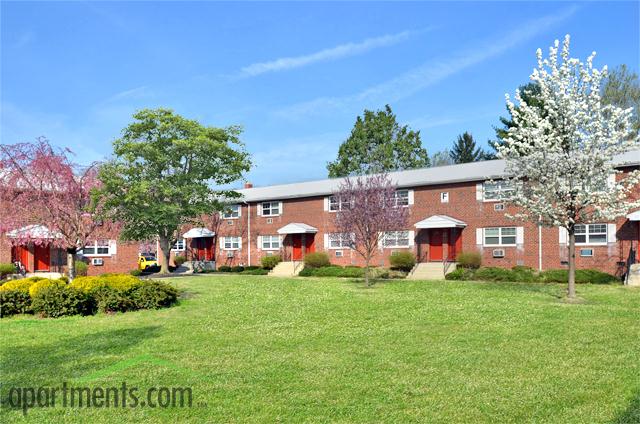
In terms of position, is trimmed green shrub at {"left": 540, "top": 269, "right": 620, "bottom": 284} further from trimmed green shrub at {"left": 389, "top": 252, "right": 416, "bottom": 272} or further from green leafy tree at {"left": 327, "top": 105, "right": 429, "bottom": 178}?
green leafy tree at {"left": 327, "top": 105, "right": 429, "bottom": 178}

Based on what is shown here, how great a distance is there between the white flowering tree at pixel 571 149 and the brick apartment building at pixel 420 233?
18.1 ft

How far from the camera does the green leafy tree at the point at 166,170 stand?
108 feet

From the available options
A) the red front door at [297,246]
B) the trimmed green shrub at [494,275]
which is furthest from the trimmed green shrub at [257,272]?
the trimmed green shrub at [494,275]

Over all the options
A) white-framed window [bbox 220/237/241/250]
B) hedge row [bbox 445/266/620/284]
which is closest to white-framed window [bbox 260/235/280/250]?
white-framed window [bbox 220/237/241/250]

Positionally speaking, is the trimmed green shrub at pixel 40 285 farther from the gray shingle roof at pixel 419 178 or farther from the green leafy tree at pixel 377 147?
the green leafy tree at pixel 377 147

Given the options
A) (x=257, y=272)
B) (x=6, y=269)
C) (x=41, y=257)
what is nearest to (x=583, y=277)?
(x=257, y=272)

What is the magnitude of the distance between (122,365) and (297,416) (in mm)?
3880

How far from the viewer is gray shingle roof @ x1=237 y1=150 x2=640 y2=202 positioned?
3066 cm

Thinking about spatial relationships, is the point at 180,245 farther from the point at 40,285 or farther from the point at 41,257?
the point at 40,285

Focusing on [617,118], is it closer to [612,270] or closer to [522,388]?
[612,270]

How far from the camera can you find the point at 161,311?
15.2 m

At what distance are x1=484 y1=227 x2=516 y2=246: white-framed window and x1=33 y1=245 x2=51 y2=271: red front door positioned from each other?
25651mm

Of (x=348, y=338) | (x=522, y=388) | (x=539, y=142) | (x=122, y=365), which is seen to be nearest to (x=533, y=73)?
(x=539, y=142)

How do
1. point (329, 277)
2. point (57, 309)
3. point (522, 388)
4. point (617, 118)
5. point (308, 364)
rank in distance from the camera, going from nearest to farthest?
point (522, 388)
point (308, 364)
point (57, 309)
point (617, 118)
point (329, 277)
